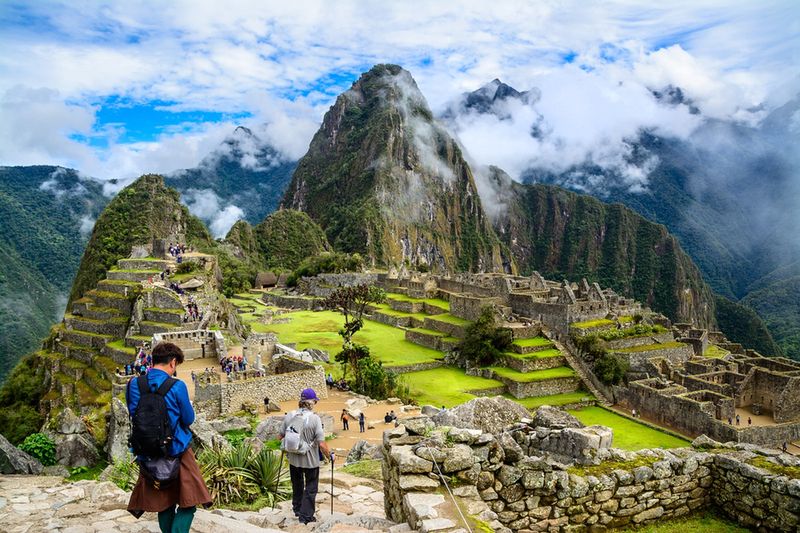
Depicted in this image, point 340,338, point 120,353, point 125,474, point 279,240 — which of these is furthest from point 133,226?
point 125,474

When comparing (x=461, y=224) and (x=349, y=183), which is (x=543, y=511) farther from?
(x=461, y=224)

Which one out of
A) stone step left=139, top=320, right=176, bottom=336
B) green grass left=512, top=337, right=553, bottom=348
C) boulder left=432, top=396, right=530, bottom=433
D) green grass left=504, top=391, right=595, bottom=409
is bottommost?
green grass left=504, top=391, right=595, bottom=409

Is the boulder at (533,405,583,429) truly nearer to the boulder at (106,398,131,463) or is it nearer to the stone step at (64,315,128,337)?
the boulder at (106,398,131,463)

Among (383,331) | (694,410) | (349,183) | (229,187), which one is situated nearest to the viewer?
(694,410)

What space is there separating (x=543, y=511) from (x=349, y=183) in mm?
173003

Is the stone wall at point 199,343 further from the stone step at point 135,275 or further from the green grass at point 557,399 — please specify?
the green grass at point 557,399

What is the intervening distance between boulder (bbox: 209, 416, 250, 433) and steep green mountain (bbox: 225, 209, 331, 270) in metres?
87.0

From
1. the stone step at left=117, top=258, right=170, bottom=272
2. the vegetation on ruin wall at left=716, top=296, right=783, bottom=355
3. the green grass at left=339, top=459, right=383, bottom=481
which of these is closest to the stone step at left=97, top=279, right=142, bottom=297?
the stone step at left=117, top=258, right=170, bottom=272

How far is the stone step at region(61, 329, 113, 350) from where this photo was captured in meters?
30.6

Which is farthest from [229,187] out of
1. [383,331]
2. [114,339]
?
[114,339]

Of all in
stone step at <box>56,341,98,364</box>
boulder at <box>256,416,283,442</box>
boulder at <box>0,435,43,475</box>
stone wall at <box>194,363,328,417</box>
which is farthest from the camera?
stone step at <box>56,341,98,364</box>

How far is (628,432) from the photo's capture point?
29156 mm

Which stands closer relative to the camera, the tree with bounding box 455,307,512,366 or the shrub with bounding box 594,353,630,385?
the shrub with bounding box 594,353,630,385

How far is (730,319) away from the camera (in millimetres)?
121812
